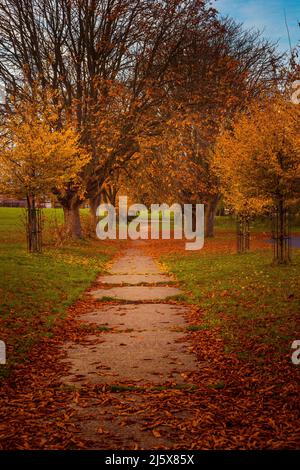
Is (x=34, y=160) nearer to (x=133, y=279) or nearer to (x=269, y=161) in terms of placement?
(x=133, y=279)

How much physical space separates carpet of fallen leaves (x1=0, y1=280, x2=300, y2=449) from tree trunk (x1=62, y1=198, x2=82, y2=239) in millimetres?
20076

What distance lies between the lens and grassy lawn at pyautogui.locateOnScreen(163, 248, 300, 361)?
8.13m

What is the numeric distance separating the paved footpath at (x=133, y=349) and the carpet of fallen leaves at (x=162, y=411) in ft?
0.26

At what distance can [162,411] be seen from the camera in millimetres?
→ 5340

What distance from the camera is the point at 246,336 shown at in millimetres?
8305

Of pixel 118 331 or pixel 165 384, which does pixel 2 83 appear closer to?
pixel 118 331

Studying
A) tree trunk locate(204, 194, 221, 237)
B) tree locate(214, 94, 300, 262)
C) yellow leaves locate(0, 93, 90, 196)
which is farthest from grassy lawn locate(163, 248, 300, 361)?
tree trunk locate(204, 194, 221, 237)

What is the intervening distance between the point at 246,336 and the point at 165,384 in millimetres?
2506

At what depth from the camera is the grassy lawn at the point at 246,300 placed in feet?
26.7

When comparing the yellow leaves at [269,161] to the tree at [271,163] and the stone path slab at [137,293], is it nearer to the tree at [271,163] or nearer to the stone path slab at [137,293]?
the tree at [271,163]

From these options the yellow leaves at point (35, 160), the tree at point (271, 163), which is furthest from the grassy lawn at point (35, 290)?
the tree at point (271, 163)

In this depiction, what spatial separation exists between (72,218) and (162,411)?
2299cm

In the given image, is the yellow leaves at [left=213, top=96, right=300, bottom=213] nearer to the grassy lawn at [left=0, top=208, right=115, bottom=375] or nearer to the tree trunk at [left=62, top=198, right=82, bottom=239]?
the grassy lawn at [left=0, top=208, right=115, bottom=375]
